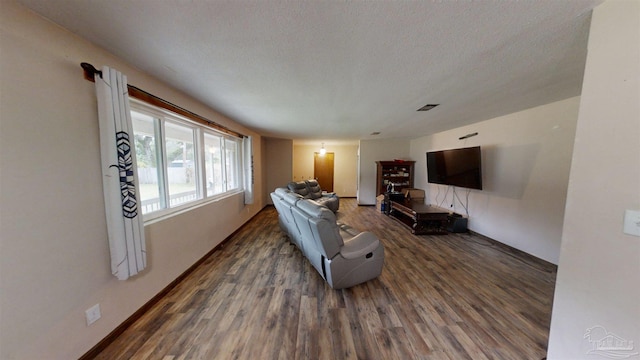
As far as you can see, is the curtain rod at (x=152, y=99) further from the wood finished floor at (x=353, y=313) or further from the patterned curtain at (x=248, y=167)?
the wood finished floor at (x=353, y=313)

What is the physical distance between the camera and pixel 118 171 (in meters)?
1.50

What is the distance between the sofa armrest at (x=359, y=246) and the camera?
211 cm

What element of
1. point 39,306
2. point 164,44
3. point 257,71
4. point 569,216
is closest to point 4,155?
point 39,306

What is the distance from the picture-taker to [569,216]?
3.78 feet

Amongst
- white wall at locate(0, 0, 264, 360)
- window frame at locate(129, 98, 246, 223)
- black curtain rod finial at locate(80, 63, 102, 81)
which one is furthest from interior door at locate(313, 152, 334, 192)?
black curtain rod finial at locate(80, 63, 102, 81)

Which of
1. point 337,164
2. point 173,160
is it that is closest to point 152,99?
point 173,160

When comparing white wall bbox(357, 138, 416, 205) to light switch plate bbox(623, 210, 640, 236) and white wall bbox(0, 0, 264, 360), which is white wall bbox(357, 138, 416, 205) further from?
white wall bbox(0, 0, 264, 360)

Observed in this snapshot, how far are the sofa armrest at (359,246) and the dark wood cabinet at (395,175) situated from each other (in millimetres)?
4078

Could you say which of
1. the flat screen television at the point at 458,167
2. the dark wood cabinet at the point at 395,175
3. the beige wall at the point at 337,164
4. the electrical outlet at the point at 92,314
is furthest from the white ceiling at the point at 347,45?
the beige wall at the point at 337,164

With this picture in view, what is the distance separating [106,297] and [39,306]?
1.37ft

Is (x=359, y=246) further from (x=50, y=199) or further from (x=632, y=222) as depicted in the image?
(x=50, y=199)

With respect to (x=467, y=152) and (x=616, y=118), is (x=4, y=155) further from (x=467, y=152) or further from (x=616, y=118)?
(x=467, y=152)

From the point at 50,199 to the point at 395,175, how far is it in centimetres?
643

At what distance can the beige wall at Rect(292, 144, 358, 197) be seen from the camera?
26.6 ft
